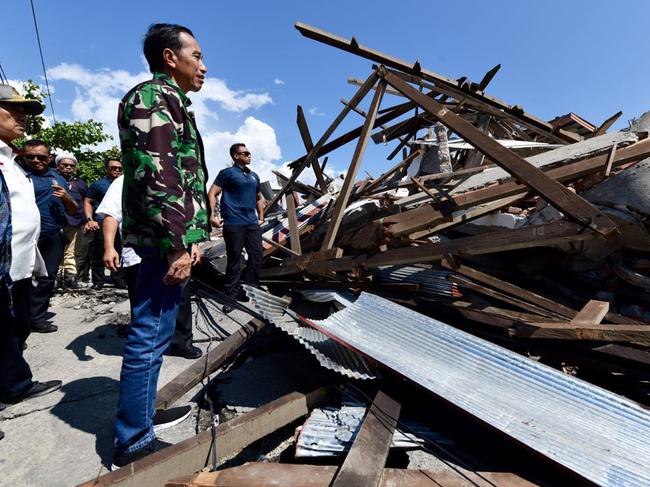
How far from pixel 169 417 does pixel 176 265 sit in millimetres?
1036

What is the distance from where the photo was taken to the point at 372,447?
1622 mm

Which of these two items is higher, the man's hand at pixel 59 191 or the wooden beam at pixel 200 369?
the man's hand at pixel 59 191

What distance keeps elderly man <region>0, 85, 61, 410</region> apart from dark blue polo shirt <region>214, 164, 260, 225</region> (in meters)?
1.98

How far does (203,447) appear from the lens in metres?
1.60

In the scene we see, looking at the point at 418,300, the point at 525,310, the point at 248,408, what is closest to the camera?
the point at 248,408

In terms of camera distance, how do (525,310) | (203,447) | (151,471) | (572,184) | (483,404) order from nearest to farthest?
(151,471), (203,447), (483,404), (525,310), (572,184)

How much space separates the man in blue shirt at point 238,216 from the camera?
4.24 metres

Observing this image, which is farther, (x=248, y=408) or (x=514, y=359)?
(x=248, y=408)

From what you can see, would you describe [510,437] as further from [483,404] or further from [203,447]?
[203,447]

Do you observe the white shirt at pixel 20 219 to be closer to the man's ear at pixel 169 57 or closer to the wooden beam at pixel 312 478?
the man's ear at pixel 169 57

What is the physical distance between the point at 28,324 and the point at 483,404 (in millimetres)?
2812

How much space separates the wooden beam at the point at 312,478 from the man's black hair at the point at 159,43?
6.02 ft

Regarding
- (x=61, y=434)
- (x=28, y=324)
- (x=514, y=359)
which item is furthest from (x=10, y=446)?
(x=514, y=359)

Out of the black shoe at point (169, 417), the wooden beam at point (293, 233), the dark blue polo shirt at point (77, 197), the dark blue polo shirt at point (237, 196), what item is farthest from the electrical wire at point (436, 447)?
the dark blue polo shirt at point (77, 197)
